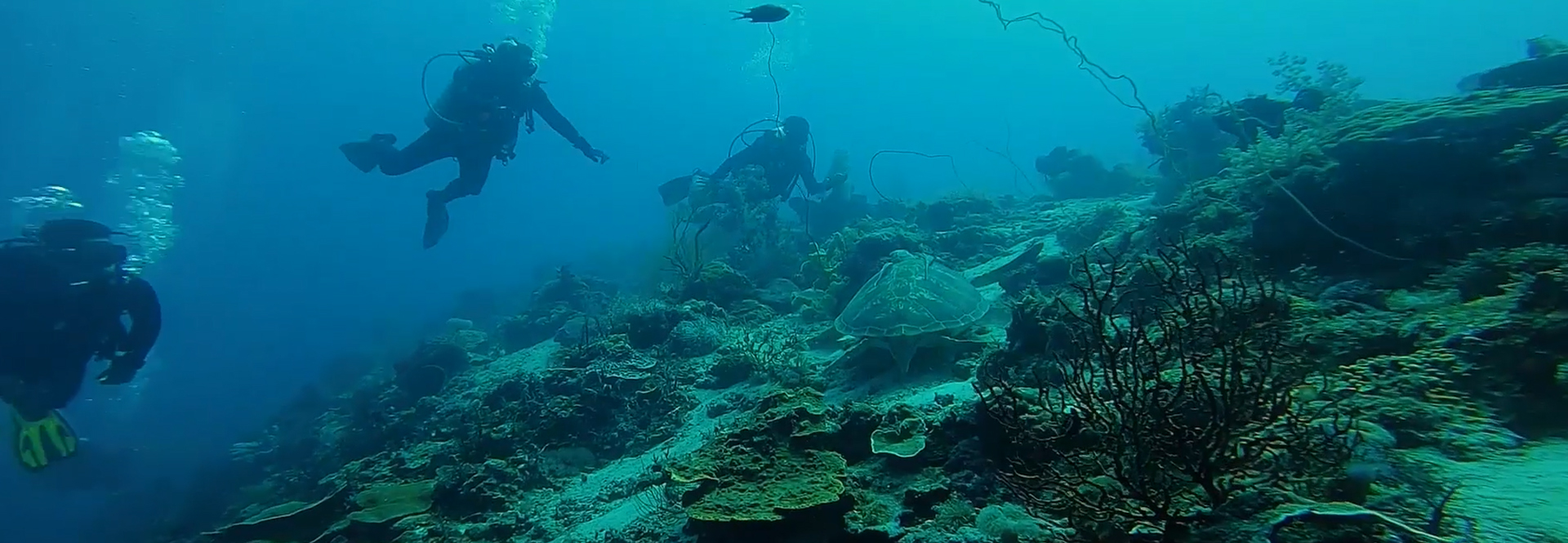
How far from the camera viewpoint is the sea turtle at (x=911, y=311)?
6770mm

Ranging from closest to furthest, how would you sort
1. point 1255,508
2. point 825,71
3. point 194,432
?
point 1255,508 < point 194,432 < point 825,71

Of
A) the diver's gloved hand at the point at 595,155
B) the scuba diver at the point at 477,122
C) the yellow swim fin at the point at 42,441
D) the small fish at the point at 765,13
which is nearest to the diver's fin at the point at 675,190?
the diver's gloved hand at the point at 595,155

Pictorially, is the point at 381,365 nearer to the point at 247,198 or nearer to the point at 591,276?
the point at 591,276

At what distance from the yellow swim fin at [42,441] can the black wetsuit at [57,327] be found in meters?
0.18

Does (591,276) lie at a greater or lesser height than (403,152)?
lesser

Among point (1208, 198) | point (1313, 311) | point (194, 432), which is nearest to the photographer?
point (1313, 311)

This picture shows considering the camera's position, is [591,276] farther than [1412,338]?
Yes

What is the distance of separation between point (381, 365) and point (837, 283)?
69.9 feet

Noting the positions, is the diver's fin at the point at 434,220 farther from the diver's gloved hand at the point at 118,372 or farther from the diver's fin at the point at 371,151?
the diver's gloved hand at the point at 118,372

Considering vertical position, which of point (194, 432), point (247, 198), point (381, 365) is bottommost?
point (194, 432)

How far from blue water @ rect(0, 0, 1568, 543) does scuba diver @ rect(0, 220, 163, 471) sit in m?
13.2

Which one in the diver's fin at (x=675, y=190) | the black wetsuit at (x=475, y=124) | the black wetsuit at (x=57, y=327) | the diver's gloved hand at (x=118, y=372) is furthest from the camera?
the diver's fin at (x=675, y=190)

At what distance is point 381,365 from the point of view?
23.7 meters

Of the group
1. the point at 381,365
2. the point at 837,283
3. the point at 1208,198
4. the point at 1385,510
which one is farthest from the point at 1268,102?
the point at 381,365
